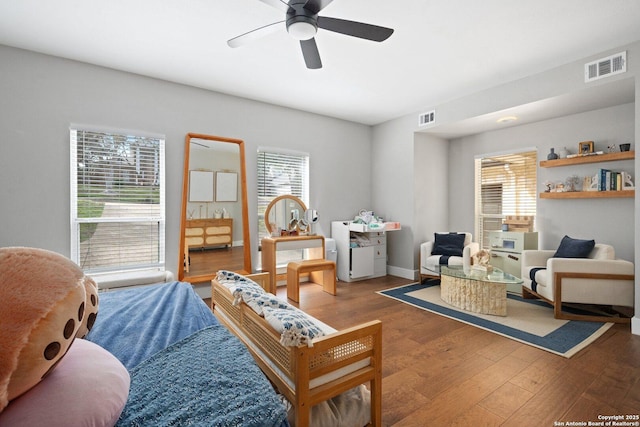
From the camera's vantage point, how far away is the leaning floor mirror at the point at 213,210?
3.76m

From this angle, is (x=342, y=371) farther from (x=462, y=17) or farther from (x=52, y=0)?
(x=52, y=0)

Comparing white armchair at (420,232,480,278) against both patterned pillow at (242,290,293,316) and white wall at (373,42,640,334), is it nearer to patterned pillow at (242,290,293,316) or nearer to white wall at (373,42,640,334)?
white wall at (373,42,640,334)

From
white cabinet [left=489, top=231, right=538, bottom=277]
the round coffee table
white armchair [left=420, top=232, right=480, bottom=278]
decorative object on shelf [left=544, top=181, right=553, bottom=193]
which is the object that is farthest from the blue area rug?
decorative object on shelf [left=544, top=181, right=553, bottom=193]

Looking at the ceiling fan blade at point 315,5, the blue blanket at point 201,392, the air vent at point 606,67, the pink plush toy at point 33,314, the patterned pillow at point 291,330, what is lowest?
the blue blanket at point 201,392

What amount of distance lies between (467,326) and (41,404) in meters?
3.24

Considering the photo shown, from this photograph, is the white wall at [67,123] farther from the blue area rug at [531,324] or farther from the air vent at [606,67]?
the air vent at [606,67]

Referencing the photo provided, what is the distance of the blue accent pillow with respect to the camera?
345 cm

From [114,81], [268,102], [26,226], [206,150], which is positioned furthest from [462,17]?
[26,226]

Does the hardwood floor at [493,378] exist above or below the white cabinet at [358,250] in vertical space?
below

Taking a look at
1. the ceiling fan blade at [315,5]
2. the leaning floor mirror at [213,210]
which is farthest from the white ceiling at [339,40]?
the leaning floor mirror at [213,210]

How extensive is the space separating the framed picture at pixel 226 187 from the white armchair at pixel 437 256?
2978mm

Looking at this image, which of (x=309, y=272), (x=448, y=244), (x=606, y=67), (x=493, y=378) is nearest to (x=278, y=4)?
(x=493, y=378)

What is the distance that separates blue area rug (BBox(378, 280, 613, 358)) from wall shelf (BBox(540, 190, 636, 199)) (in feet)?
4.62

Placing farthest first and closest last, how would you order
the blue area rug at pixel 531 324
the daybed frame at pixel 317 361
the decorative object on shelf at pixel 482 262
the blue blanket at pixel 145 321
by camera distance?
the decorative object on shelf at pixel 482 262
the blue area rug at pixel 531 324
the blue blanket at pixel 145 321
the daybed frame at pixel 317 361
